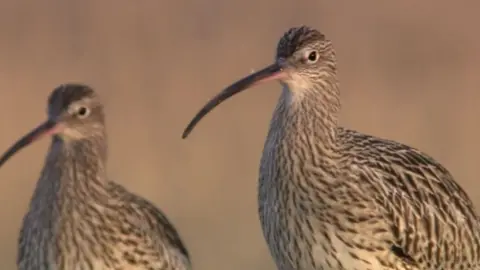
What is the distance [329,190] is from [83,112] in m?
1.21

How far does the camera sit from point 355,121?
1344 cm

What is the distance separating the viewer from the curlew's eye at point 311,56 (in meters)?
8.80

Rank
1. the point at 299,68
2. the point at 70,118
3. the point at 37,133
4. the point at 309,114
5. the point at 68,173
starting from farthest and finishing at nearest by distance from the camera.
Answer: the point at 309,114 → the point at 299,68 → the point at 68,173 → the point at 70,118 → the point at 37,133

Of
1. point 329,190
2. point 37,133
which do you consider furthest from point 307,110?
point 37,133

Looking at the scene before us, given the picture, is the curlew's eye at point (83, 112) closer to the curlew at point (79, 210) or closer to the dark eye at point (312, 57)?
the curlew at point (79, 210)

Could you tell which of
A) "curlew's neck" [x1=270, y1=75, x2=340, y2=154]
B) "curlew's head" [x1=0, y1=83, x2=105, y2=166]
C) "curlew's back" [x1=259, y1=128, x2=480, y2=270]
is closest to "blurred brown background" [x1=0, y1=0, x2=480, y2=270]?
"curlew's back" [x1=259, y1=128, x2=480, y2=270]

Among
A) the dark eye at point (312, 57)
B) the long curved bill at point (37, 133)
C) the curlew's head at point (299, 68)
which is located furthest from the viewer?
the dark eye at point (312, 57)

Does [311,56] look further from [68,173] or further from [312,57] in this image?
[68,173]

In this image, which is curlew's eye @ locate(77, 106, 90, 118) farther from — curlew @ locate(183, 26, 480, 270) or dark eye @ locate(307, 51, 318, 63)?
dark eye @ locate(307, 51, 318, 63)

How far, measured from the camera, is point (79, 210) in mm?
8539

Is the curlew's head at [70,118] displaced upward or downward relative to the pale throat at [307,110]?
upward

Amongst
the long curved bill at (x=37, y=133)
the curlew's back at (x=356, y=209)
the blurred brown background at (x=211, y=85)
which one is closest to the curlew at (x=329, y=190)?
the curlew's back at (x=356, y=209)

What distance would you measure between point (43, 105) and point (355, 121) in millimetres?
2273

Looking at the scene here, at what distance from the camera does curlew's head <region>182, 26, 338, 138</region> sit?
8.70 meters
